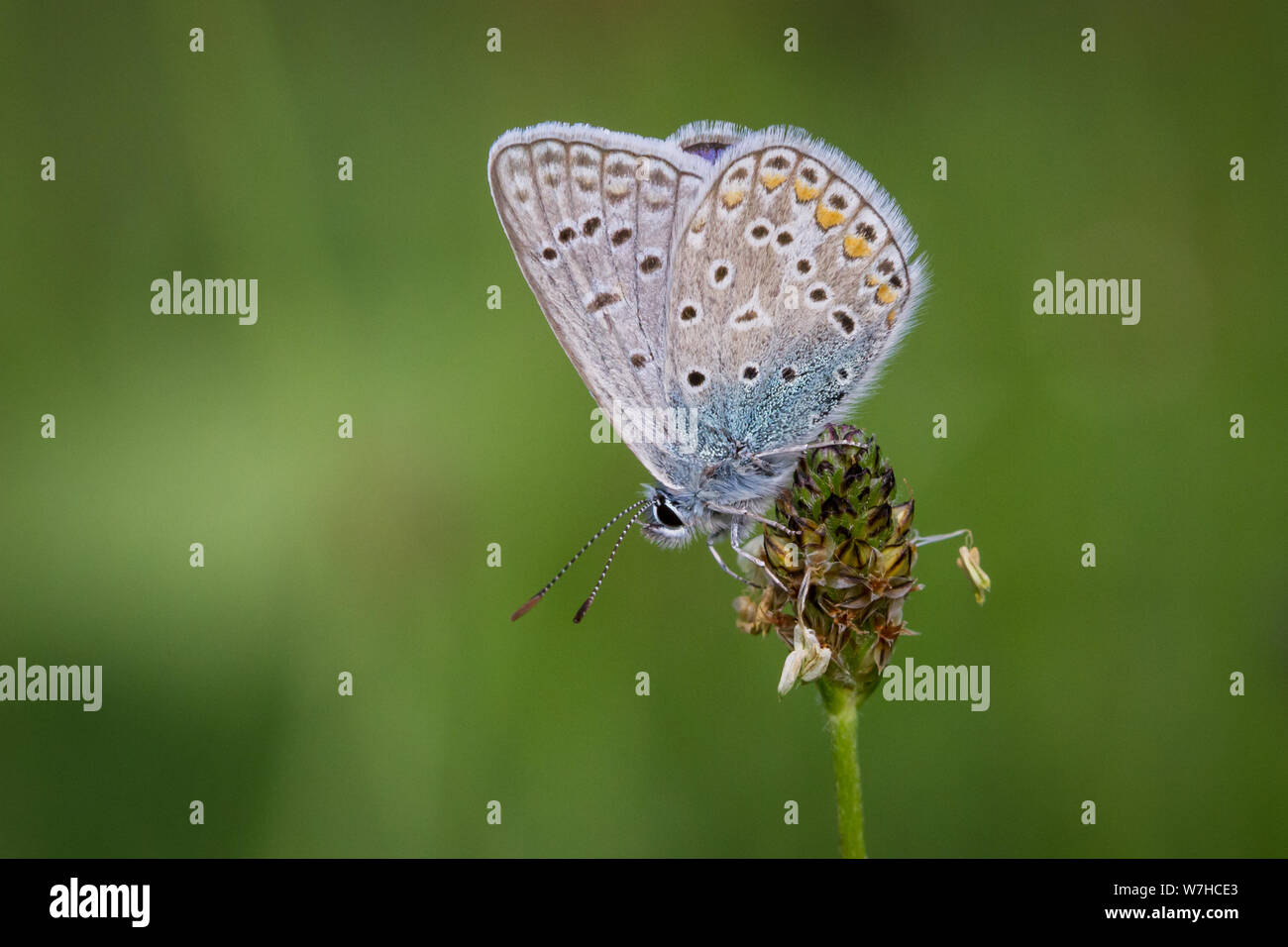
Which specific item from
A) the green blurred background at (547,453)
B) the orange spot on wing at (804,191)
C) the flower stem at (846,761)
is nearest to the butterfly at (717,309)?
the orange spot on wing at (804,191)

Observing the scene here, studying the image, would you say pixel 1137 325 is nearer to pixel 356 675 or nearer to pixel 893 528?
pixel 893 528

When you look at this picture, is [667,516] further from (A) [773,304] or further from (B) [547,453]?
Answer: (B) [547,453]

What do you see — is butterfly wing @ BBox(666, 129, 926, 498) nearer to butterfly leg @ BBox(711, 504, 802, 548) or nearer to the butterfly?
the butterfly

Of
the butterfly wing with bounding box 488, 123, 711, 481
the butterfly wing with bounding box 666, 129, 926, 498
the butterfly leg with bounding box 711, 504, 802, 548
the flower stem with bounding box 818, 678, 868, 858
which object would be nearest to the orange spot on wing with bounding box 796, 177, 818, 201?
the butterfly wing with bounding box 666, 129, 926, 498

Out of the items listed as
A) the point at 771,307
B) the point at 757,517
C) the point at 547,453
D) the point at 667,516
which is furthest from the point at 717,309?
the point at 547,453

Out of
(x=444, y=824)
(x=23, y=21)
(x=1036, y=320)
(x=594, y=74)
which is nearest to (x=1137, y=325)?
(x=1036, y=320)

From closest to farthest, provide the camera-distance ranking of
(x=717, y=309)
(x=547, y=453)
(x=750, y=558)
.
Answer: (x=750, y=558) → (x=717, y=309) → (x=547, y=453)

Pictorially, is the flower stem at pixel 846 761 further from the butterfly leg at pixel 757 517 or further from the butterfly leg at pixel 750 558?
the butterfly leg at pixel 757 517
